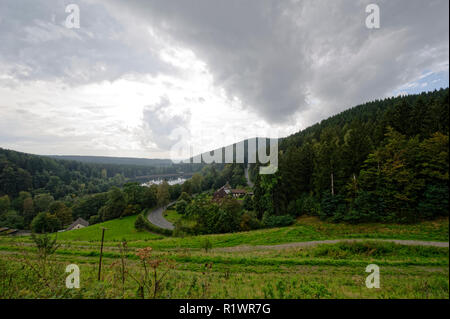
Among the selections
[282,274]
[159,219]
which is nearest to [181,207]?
[159,219]

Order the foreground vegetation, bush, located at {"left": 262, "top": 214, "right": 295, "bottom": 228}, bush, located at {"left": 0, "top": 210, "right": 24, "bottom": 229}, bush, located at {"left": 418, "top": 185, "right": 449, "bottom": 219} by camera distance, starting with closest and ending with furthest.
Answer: bush, located at {"left": 418, "top": 185, "right": 449, "bottom": 219}
the foreground vegetation
bush, located at {"left": 262, "top": 214, "right": 295, "bottom": 228}
bush, located at {"left": 0, "top": 210, "right": 24, "bottom": 229}

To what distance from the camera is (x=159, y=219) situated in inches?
1486

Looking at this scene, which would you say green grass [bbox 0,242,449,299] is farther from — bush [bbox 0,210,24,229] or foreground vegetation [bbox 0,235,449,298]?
bush [bbox 0,210,24,229]

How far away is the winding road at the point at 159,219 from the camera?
32897 millimetres

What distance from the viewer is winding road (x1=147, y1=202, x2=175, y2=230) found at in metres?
32.9

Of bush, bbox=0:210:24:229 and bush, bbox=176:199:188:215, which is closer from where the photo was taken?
bush, bbox=0:210:24:229

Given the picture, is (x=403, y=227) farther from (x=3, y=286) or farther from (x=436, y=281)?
(x=3, y=286)

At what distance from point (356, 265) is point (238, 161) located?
69418 millimetres

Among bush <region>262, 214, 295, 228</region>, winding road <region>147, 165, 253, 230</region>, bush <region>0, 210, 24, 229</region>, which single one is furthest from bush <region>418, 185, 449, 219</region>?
bush <region>0, 210, 24, 229</region>

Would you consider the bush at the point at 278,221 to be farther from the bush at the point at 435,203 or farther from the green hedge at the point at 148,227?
the bush at the point at 435,203

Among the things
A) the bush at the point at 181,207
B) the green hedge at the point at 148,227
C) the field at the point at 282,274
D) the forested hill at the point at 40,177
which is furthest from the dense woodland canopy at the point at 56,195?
the field at the point at 282,274
